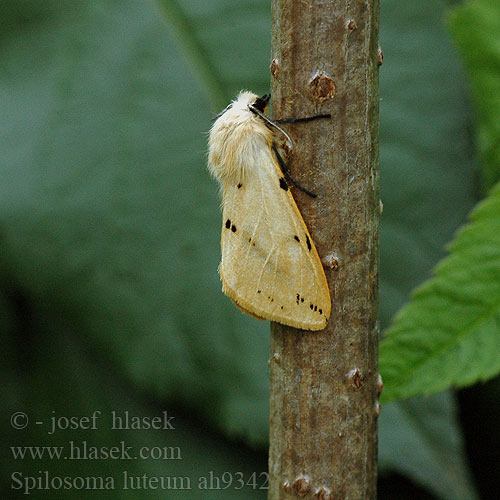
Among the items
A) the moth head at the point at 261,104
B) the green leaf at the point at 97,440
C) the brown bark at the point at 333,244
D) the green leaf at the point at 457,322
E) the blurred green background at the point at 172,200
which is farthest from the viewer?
the green leaf at the point at 97,440

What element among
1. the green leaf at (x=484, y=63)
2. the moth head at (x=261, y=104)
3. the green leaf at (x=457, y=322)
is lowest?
the green leaf at (x=457, y=322)

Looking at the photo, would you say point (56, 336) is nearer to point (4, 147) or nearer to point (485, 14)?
point (4, 147)

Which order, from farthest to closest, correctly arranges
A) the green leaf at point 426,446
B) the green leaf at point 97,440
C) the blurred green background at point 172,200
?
the green leaf at point 97,440, the blurred green background at point 172,200, the green leaf at point 426,446

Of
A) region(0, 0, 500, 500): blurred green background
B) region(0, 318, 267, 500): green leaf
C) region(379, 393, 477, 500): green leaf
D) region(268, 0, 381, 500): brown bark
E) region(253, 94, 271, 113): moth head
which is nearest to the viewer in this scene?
region(268, 0, 381, 500): brown bark

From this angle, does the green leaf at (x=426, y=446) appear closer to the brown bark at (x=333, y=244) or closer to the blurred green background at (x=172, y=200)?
the blurred green background at (x=172, y=200)

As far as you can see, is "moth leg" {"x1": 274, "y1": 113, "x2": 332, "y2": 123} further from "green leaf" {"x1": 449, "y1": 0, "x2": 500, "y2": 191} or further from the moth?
"green leaf" {"x1": 449, "y1": 0, "x2": 500, "y2": 191}

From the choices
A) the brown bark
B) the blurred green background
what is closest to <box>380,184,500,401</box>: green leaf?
the brown bark

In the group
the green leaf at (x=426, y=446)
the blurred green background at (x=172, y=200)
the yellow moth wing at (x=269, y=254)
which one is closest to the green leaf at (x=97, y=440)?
the blurred green background at (x=172, y=200)
